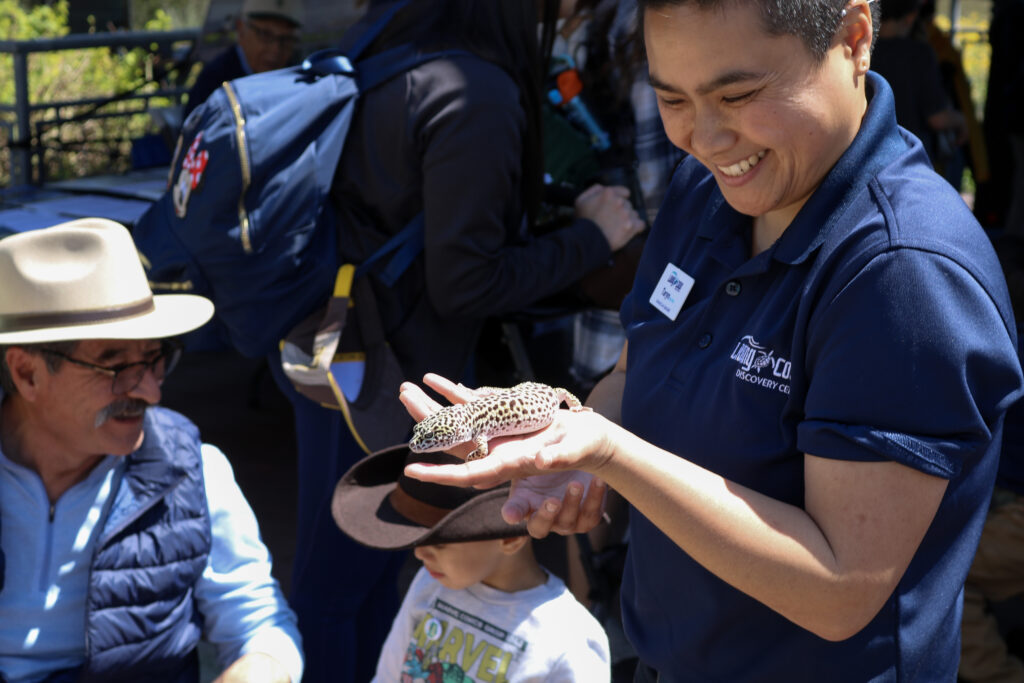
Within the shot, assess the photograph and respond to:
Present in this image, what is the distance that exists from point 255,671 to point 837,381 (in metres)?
2.06

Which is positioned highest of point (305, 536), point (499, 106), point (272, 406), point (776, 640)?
point (499, 106)

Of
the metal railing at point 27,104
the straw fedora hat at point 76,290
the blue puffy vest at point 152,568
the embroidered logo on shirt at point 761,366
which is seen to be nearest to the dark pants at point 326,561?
the blue puffy vest at point 152,568

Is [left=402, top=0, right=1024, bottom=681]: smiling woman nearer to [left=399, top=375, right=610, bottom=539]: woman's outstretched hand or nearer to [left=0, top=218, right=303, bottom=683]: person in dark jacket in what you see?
[left=399, top=375, right=610, bottom=539]: woman's outstretched hand

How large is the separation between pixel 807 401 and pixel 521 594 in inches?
59.1

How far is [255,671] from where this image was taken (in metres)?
2.93

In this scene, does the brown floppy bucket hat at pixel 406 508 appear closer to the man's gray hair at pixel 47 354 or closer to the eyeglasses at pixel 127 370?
the eyeglasses at pixel 127 370

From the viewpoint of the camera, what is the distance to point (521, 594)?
2.84m

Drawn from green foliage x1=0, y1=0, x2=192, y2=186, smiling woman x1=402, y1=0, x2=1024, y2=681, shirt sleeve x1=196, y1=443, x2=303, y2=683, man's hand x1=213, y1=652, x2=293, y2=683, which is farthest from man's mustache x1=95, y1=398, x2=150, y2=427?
green foliage x1=0, y1=0, x2=192, y2=186

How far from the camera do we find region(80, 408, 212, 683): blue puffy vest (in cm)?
279

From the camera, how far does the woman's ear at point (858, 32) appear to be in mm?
1587

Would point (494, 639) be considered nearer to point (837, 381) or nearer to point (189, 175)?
point (837, 381)

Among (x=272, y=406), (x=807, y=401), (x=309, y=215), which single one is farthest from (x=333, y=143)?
(x=272, y=406)

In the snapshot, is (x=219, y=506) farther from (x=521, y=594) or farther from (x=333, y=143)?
(x=333, y=143)

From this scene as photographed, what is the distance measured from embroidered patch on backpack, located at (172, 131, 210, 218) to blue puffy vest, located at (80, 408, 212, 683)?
0.68 metres
